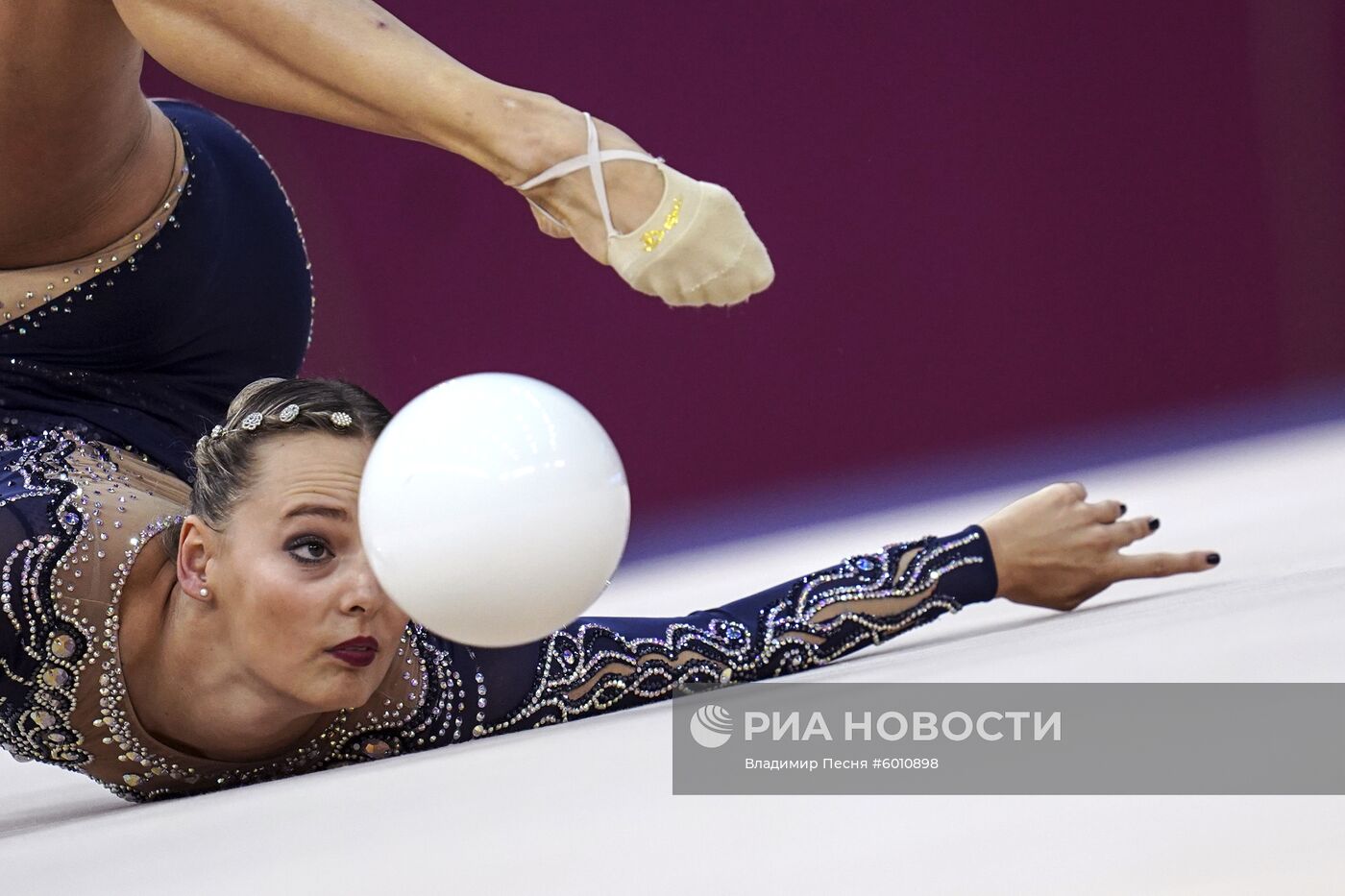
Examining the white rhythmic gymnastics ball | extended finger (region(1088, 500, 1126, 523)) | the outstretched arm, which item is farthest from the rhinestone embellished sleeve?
the white rhythmic gymnastics ball

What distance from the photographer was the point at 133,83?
1472 mm

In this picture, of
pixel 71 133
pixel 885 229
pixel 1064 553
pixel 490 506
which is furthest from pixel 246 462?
pixel 885 229

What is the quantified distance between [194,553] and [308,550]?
0.46ft

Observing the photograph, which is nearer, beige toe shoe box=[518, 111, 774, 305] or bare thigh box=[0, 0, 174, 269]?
beige toe shoe box=[518, 111, 774, 305]

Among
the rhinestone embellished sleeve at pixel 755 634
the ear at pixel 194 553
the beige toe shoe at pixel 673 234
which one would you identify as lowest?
the rhinestone embellished sleeve at pixel 755 634

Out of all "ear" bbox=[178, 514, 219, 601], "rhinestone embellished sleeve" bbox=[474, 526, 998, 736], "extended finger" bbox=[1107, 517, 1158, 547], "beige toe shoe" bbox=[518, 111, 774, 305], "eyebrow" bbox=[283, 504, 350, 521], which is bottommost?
"rhinestone embellished sleeve" bbox=[474, 526, 998, 736]

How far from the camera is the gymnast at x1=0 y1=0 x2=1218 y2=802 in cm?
A: 100

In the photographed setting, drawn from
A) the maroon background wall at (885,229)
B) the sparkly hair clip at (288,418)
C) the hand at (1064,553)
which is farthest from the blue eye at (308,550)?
the maroon background wall at (885,229)

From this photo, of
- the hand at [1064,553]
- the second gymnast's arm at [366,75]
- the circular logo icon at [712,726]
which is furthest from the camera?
the hand at [1064,553]

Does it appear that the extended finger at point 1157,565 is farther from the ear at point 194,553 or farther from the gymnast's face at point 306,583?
the ear at point 194,553

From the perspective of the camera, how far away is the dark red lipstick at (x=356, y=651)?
51.4 inches

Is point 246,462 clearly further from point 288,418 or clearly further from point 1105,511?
point 1105,511

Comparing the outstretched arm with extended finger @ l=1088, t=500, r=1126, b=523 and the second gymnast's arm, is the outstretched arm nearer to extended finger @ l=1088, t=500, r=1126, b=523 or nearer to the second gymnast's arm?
extended finger @ l=1088, t=500, r=1126, b=523

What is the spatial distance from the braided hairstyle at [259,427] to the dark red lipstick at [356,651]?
162 millimetres
